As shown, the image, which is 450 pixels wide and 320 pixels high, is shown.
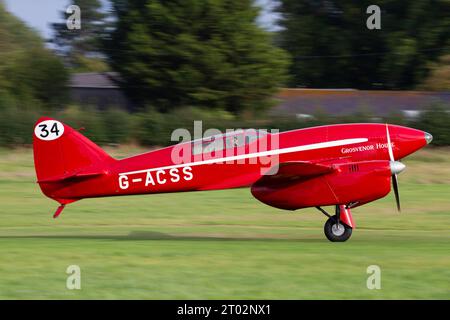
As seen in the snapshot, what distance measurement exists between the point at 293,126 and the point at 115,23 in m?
14.7

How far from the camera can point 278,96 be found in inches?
1864

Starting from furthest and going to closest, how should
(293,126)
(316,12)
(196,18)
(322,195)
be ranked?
1. (316,12)
2. (196,18)
3. (293,126)
4. (322,195)

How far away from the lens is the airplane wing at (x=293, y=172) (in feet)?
45.2

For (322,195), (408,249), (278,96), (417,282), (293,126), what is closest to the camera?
(417,282)

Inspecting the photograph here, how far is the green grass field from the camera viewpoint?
32.1 ft

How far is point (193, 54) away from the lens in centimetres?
4178

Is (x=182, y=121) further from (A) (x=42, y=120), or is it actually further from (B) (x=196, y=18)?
(A) (x=42, y=120)

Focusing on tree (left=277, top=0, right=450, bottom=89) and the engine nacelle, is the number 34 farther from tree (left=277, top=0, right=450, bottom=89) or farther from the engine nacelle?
tree (left=277, top=0, right=450, bottom=89)

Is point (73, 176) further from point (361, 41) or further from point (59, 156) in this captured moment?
point (361, 41)

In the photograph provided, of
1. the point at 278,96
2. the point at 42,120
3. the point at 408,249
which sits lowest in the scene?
the point at 278,96

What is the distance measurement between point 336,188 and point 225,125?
21.1m

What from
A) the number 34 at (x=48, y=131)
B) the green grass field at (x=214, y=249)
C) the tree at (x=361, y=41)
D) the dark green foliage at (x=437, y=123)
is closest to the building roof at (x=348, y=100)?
the tree at (x=361, y=41)

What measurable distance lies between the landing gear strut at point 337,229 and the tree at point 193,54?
90.4 ft

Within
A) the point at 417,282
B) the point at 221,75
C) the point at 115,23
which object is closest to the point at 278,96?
the point at 221,75
